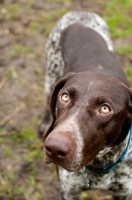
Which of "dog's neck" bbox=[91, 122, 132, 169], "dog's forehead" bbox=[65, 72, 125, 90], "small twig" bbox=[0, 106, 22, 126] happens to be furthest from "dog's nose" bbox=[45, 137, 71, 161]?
"small twig" bbox=[0, 106, 22, 126]

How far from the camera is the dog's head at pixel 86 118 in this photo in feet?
9.18

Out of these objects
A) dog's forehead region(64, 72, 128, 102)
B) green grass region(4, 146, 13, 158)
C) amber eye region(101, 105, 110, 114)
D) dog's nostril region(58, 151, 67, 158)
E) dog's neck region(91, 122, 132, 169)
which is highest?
dog's forehead region(64, 72, 128, 102)

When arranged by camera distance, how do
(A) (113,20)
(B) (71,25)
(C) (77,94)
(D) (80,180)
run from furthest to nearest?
(A) (113,20)
(B) (71,25)
(D) (80,180)
(C) (77,94)

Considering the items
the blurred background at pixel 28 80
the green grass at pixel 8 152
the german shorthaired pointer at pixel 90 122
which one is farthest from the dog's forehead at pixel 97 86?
the green grass at pixel 8 152

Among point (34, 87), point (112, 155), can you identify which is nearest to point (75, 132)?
point (112, 155)

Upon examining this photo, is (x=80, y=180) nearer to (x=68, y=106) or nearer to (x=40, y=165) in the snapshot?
(x=68, y=106)

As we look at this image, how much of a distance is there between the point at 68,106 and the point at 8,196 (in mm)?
2055

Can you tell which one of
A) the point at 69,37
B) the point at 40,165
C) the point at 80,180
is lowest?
the point at 40,165

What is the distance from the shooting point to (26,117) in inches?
229

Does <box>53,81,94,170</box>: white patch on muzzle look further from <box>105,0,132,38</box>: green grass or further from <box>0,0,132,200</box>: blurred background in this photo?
<box>105,0,132,38</box>: green grass

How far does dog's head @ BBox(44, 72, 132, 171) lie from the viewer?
2.80 metres

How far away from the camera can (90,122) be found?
3002 mm

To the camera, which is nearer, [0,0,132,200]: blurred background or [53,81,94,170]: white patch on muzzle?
[53,81,94,170]: white patch on muzzle

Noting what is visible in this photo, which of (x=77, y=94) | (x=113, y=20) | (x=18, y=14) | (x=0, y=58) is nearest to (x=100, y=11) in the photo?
(x=113, y=20)
